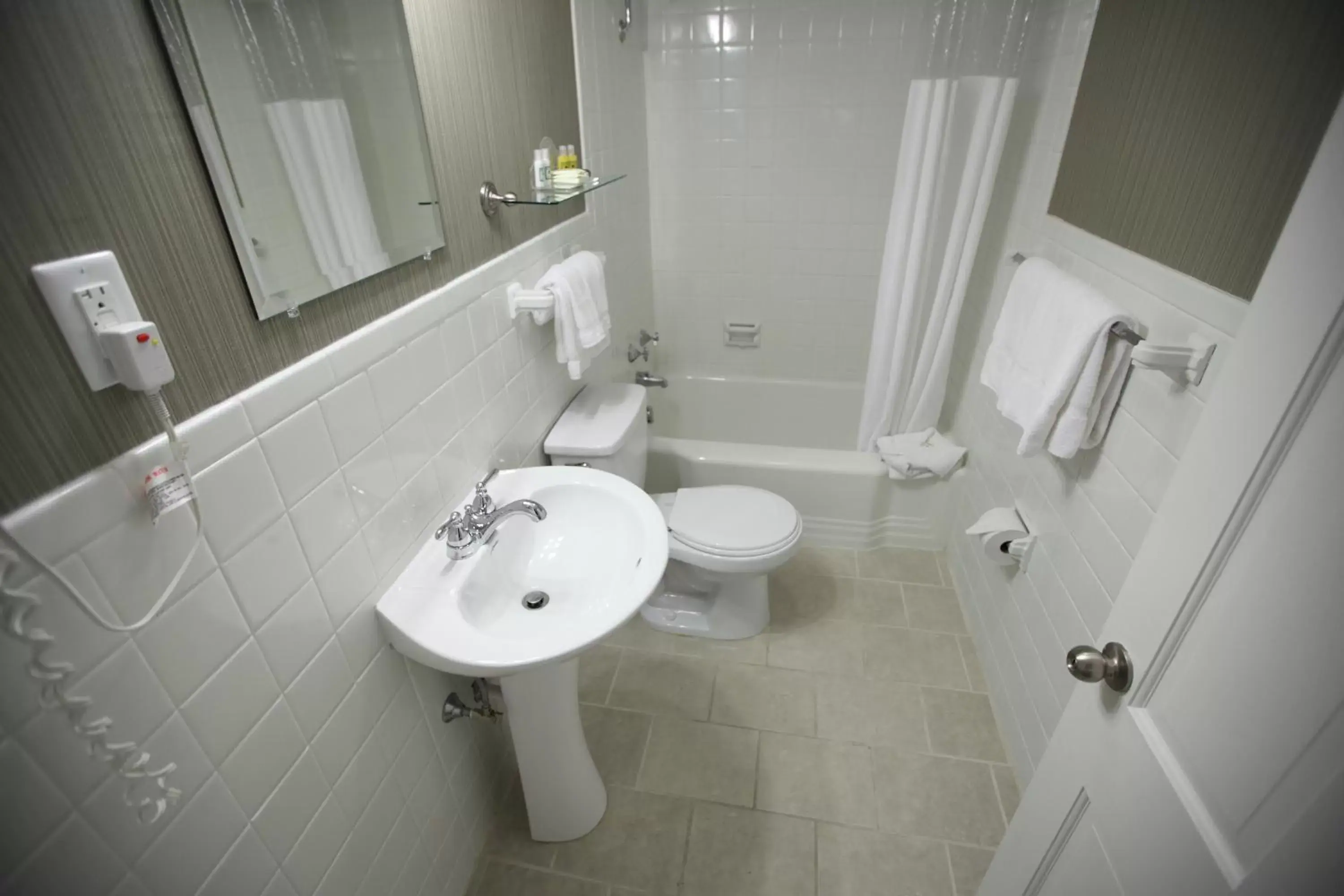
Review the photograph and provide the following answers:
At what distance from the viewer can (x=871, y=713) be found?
173 cm

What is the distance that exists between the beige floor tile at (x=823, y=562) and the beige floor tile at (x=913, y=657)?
279 millimetres

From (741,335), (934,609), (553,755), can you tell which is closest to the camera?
(553,755)

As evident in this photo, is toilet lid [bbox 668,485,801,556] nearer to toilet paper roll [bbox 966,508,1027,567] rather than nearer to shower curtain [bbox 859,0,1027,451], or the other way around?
toilet paper roll [bbox 966,508,1027,567]

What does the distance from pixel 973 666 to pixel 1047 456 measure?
0.74 m

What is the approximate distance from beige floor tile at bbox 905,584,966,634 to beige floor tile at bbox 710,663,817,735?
46 centimetres

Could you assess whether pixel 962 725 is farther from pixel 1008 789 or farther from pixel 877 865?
pixel 877 865

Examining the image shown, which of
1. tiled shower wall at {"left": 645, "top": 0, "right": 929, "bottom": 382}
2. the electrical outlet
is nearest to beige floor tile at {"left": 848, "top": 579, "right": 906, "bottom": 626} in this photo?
tiled shower wall at {"left": 645, "top": 0, "right": 929, "bottom": 382}

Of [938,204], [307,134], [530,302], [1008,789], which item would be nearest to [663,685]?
[1008,789]

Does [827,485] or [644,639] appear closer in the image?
[644,639]

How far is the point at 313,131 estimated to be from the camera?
85 centimetres

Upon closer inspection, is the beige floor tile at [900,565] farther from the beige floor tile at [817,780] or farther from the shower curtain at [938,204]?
the beige floor tile at [817,780]

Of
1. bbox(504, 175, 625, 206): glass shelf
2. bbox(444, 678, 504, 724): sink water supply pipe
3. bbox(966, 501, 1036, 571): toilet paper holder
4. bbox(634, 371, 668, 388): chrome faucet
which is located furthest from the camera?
bbox(634, 371, 668, 388): chrome faucet

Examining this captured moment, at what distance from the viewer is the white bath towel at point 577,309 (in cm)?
143

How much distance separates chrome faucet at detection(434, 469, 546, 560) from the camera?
3.59 feet
